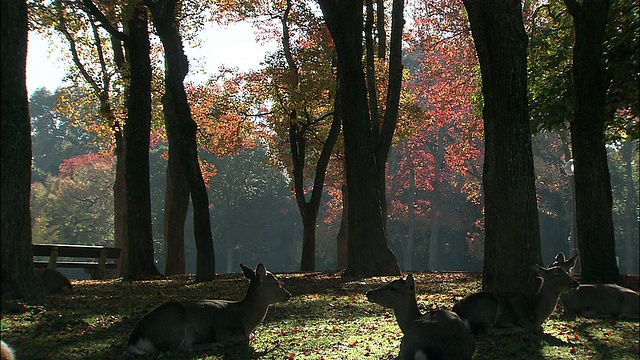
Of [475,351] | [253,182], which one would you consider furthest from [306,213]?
[253,182]

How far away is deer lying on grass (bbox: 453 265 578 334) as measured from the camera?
376 inches

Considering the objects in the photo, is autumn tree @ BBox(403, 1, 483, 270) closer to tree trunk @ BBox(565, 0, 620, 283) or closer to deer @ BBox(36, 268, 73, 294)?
tree trunk @ BBox(565, 0, 620, 283)

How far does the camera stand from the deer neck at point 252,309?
33.9 ft

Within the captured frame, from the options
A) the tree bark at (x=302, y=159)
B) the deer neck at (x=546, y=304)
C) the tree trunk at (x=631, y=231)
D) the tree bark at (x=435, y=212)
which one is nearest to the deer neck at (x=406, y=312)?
the deer neck at (x=546, y=304)

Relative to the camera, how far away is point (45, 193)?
70.3m

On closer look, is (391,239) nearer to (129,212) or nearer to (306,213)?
(306,213)

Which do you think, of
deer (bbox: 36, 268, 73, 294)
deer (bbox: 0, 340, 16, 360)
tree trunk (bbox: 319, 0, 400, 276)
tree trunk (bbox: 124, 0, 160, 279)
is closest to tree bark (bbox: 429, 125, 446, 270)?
tree trunk (bbox: 319, 0, 400, 276)

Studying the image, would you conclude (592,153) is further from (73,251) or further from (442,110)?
(442,110)

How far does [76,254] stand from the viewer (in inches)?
942

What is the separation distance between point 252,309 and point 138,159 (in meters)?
12.2

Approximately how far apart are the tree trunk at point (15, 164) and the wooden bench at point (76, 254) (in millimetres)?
10724

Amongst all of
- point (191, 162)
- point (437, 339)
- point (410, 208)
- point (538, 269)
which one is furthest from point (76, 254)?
point (410, 208)

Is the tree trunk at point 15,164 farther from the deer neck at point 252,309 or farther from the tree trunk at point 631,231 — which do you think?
the tree trunk at point 631,231

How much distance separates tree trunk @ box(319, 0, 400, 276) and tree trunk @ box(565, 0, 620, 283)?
355 inches
